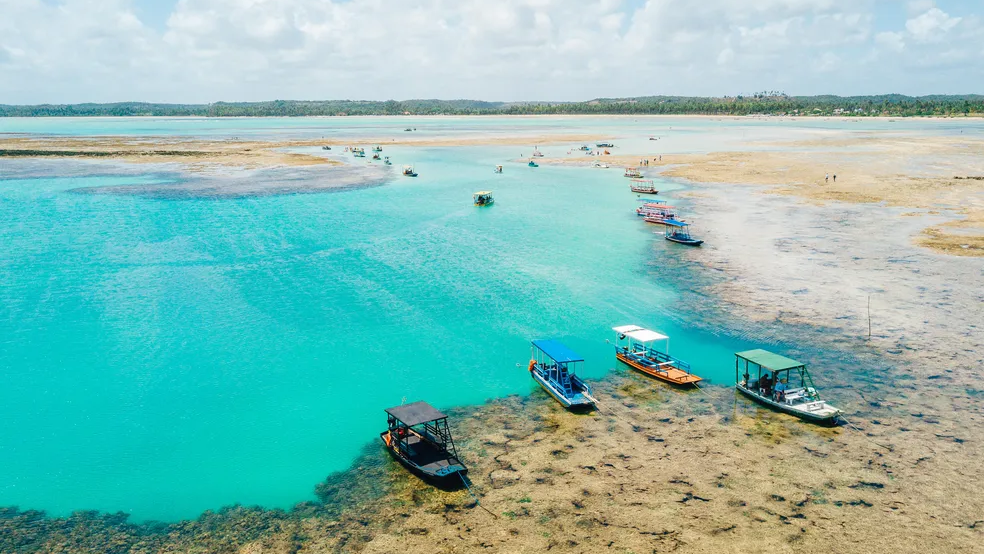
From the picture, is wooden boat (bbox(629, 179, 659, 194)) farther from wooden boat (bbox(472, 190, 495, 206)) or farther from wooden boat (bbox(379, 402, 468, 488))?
wooden boat (bbox(379, 402, 468, 488))

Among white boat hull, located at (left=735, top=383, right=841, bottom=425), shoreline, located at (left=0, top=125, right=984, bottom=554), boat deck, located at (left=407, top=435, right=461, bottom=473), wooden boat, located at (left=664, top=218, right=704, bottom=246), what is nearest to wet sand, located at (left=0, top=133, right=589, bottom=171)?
wooden boat, located at (left=664, top=218, right=704, bottom=246)

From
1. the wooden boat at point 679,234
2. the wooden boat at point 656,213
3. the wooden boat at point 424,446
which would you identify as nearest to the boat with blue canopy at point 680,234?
the wooden boat at point 679,234

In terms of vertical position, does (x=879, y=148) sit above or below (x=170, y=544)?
above

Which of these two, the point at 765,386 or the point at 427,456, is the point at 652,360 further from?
the point at 427,456

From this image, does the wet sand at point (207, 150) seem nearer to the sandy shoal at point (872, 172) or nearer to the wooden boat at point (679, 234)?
the sandy shoal at point (872, 172)

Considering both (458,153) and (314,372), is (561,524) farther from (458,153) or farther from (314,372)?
(458,153)

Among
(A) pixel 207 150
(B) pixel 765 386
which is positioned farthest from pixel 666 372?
(A) pixel 207 150

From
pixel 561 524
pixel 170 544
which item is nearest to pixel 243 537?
pixel 170 544

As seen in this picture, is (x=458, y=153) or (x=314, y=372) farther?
(x=458, y=153)
